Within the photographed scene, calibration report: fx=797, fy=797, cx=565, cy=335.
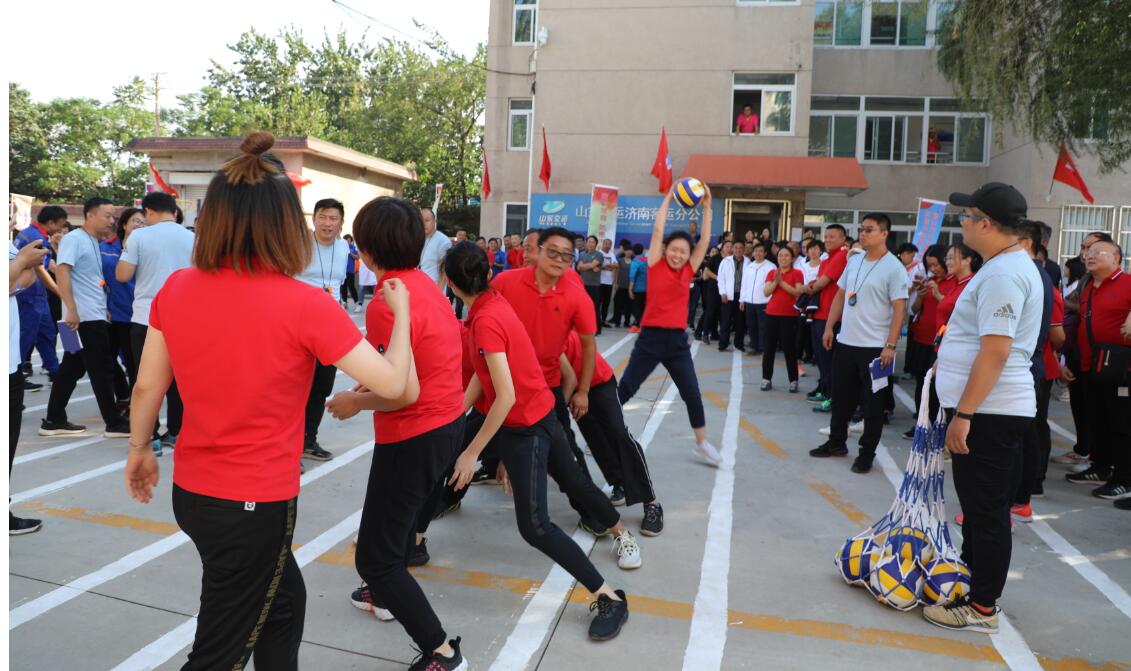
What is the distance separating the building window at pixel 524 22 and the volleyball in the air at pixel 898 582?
20838 mm

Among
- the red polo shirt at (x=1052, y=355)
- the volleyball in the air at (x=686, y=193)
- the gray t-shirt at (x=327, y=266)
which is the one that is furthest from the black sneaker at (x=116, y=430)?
the red polo shirt at (x=1052, y=355)

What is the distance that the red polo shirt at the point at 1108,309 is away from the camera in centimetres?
597

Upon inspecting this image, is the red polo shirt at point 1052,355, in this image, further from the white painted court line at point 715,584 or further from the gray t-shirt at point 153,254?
the gray t-shirt at point 153,254

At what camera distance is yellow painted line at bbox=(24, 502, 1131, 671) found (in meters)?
3.54

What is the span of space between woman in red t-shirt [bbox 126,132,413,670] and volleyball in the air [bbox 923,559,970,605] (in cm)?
298

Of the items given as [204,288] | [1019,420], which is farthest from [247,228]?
[1019,420]

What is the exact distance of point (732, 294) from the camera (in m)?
13.1

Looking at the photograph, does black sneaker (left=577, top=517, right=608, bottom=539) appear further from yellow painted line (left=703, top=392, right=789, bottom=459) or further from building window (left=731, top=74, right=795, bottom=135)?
building window (left=731, top=74, right=795, bottom=135)

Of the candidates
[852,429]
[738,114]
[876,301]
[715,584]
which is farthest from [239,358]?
[738,114]

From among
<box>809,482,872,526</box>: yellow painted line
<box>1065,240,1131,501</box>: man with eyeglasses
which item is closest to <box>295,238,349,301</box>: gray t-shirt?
<box>809,482,872,526</box>: yellow painted line

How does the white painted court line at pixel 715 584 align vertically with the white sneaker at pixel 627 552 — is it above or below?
below

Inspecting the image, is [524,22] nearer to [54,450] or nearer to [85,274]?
[85,274]

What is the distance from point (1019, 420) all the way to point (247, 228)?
337 cm

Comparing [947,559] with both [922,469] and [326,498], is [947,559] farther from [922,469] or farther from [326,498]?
[326,498]
